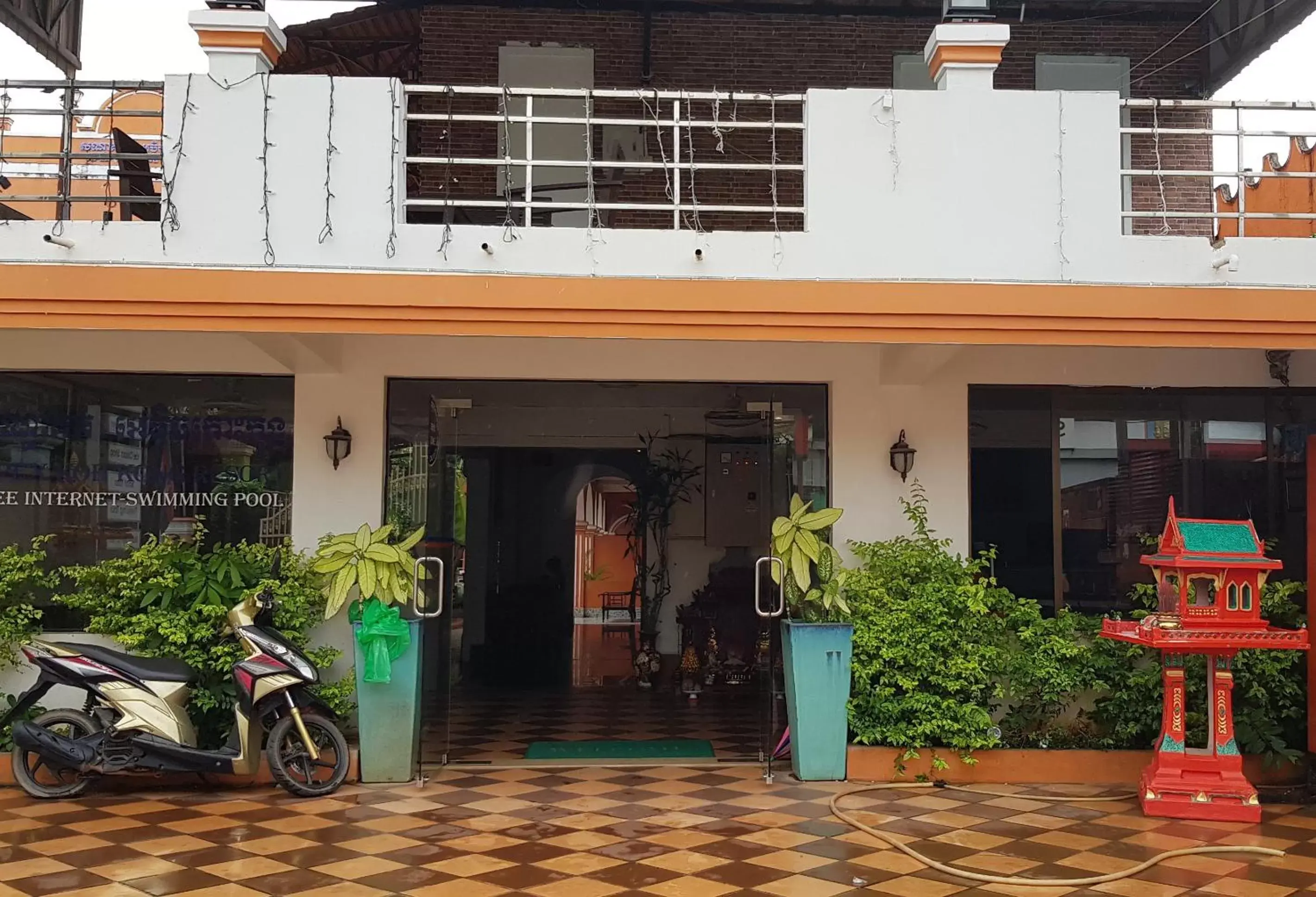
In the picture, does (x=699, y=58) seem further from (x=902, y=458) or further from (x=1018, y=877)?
(x=1018, y=877)

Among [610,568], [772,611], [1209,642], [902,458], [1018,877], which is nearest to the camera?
[1018,877]

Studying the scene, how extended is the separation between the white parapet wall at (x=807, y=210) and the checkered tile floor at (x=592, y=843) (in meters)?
2.72

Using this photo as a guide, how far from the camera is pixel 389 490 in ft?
22.9

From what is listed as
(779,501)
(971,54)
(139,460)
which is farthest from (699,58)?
(139,460)

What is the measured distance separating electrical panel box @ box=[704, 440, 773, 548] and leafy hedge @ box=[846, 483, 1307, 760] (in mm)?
4378

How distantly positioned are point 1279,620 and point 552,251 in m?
4.58

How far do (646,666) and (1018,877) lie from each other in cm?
590

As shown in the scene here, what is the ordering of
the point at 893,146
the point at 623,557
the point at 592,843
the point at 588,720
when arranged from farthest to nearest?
1. the point at 623,557
2. the point at 588,720
3. the point at 893,146
4. the point at 592,843

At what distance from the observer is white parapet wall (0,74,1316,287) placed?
5770 millimetres

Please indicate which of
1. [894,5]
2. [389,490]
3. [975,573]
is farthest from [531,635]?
[894,5]

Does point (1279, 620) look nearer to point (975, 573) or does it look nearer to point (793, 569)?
point (975, 573)

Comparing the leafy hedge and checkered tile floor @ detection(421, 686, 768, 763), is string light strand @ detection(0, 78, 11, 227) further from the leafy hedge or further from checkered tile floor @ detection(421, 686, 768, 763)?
the leafy hedge

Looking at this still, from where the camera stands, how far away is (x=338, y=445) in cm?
685

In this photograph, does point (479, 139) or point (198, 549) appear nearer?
point (198, 549)
